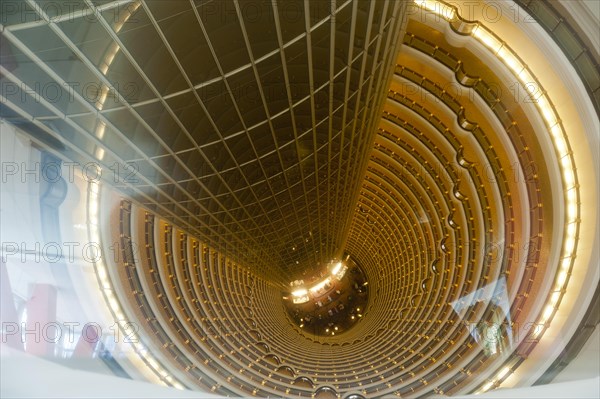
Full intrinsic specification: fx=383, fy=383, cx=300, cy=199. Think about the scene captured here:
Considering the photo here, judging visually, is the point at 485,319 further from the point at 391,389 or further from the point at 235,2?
the point at 235,2

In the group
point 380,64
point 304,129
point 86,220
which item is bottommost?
point 86,220

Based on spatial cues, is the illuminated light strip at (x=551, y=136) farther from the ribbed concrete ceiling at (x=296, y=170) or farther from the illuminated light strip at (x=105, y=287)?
the illuminated light strip at (x=105, y=287)

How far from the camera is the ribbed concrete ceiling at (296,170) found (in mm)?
5172

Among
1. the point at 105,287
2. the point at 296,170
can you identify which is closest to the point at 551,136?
the point at 296,170

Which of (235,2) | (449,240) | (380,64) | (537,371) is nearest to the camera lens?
(235,2)

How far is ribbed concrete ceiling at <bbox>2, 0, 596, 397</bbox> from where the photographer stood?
5172 millimetres

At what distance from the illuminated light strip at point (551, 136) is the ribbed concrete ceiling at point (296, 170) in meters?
0.27

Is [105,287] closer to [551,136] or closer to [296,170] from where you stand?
[296,170]

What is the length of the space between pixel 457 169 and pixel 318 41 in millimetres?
10251

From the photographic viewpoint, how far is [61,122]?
5.89m

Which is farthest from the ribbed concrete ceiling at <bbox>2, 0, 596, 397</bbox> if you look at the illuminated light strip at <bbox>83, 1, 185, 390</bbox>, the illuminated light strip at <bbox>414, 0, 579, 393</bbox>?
the illuminated light strip at <bbox>83, 1, 185, 390</bbox>

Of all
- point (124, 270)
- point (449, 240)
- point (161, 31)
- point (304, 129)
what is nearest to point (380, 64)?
point (304, 129)

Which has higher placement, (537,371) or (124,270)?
(124,270)

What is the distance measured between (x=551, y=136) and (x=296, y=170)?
19.3 feet
